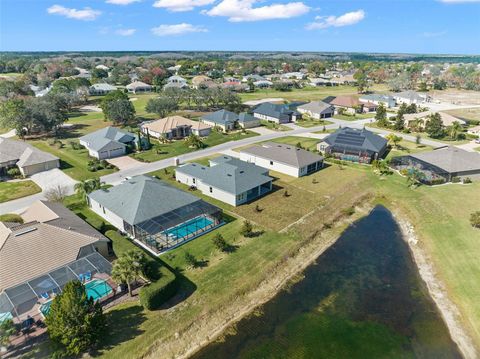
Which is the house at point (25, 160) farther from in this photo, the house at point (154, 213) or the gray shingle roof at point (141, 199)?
the gray shingle roof at point (141, 199)

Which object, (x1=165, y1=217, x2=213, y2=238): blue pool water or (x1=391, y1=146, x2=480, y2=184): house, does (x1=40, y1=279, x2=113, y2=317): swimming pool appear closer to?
(x1=165, y1=217, x2=213, y2=238): blue pool water

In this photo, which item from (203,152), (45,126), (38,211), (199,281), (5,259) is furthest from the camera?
(45,126)

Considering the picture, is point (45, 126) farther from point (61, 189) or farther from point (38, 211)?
point (38, 211)

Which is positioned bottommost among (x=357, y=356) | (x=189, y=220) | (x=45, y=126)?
(x=357, y=356)

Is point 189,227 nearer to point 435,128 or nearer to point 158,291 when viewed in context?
point 158,291

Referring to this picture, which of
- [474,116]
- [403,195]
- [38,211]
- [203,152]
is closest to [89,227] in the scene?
[38,211]

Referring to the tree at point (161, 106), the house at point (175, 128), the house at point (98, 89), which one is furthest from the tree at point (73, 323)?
the house at point (98, 89)

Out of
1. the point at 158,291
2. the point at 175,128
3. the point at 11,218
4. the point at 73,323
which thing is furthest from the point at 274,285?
the point at 175,128
